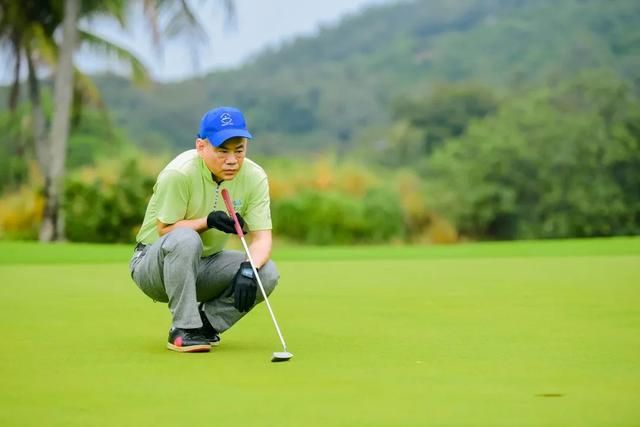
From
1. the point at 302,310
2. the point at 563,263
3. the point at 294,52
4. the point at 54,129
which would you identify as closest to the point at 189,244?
the point at 302,310

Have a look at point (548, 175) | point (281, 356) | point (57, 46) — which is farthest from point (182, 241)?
point (548, 175)

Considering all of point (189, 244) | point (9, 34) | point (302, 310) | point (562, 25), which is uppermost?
point (562, 25)

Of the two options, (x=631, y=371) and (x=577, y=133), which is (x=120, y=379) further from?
(x=577, y=133)

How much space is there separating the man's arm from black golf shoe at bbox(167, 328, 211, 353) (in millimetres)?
489

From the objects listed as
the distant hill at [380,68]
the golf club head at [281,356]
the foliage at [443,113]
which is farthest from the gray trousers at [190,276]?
the distant hill at [380,68]

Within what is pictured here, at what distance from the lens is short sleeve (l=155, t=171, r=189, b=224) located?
6.26 m

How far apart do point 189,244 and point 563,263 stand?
7050 mm

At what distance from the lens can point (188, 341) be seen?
20.1ft

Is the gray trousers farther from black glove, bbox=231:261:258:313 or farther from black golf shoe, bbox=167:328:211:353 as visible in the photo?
black glove, bbox=231:261:258:313

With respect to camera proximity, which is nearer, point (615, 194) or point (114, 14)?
point (114, 14)

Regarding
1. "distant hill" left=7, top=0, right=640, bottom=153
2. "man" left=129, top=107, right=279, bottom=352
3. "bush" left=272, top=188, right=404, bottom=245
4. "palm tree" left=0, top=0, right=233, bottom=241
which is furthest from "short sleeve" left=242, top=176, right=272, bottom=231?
"distant hill" left=7, top=0, right=640, bottom=153

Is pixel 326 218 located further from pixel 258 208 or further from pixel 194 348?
pixel 194 348

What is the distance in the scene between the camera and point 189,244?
20.3ft

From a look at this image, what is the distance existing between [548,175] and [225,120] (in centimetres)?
4911
